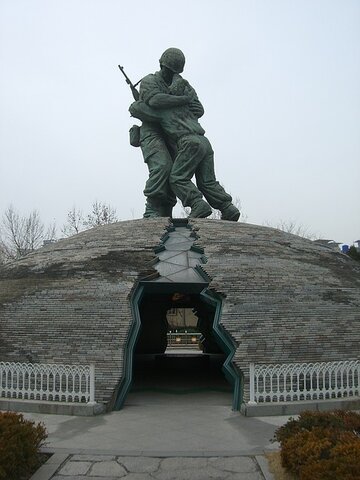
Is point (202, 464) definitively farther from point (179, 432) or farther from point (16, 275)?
point (16, 275)

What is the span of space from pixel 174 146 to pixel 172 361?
769 centimetres

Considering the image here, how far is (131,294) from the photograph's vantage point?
10.6 meters

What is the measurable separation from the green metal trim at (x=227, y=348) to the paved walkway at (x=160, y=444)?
1.19 ft

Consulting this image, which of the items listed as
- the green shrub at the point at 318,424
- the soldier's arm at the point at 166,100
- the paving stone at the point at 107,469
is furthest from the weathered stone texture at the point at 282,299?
the soldier's arm at the point at 166,100

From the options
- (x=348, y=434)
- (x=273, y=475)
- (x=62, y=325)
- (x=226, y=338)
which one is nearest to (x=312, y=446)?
(x=348, y=434)

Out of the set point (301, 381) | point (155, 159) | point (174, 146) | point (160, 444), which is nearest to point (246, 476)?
point (160, 444)

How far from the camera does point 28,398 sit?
28.7 ft

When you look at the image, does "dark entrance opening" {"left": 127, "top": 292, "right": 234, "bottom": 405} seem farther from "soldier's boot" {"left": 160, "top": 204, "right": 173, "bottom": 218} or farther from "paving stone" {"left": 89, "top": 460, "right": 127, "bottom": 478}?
"paving stone" {"left": 89, "top": 460, "right": 127, "bottom": 478}

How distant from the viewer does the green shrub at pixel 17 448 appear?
4.98 metres

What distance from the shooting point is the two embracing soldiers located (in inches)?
669

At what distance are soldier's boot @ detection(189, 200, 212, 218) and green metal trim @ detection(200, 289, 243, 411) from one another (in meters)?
6.17

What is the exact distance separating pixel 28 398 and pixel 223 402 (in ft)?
12.4

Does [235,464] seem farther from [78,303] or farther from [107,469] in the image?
[78,303]

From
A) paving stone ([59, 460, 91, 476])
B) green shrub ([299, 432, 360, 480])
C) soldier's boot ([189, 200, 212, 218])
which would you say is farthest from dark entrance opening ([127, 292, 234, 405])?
green shrub ([299, 432, 360, 480])
